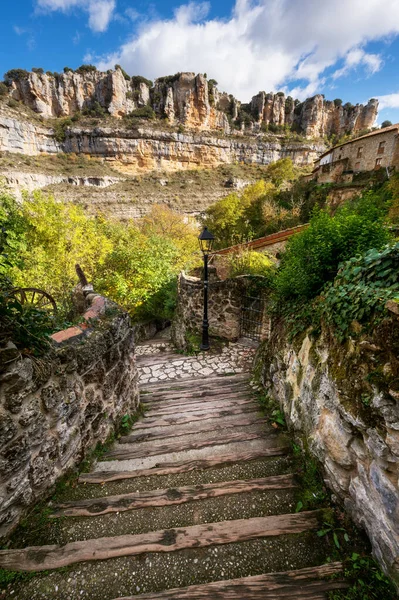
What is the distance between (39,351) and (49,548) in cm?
140

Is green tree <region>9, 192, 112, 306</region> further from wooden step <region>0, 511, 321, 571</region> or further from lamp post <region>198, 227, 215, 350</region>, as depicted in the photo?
wooden step <region>0, 511, 321, 571</region>

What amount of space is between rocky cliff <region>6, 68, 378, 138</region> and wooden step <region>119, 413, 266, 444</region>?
61.4 meters

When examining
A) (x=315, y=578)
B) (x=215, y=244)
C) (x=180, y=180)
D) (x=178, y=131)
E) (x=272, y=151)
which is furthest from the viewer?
(x=272, y=151)

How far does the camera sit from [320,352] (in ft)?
7.73

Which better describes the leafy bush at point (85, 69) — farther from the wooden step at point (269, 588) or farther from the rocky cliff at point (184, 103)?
the wooden step at point (269, 588)

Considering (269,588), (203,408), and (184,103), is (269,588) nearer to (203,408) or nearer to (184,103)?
(203,408)

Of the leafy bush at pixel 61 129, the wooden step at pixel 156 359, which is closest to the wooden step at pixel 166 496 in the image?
the wooden step at pixel 156 359

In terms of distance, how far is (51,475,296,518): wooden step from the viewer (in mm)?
1989

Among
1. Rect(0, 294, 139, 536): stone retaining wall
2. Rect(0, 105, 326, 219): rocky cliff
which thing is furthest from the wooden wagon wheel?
Rect(0, 105, 326, 219): rocky cliff

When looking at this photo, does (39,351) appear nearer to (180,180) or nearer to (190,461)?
(190,461)

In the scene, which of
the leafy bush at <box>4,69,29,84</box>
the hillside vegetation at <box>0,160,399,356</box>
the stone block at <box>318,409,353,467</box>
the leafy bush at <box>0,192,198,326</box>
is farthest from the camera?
the leafy bush at <box>4,69,29,84</box>

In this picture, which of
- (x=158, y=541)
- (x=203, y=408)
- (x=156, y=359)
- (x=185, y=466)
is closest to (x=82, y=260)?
(x=156, y=359)

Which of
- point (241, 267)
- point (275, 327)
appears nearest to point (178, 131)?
point (241, 267)

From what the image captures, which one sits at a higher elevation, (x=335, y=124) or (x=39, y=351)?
(x=335, y=124)
